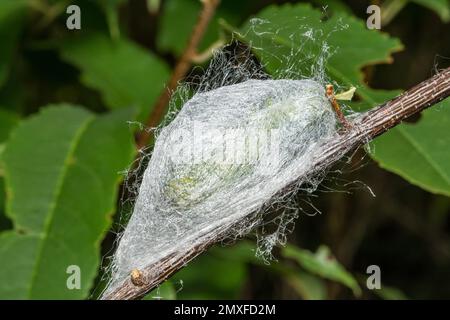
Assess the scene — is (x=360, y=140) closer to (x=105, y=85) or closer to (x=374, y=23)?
(x=374, y=23)

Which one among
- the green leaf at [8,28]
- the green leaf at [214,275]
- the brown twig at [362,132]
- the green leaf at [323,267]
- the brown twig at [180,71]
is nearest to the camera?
the brown twig at [362,132]

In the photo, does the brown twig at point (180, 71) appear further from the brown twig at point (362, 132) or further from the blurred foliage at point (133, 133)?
the brown twig at point (362, 132)

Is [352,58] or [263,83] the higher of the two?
[352,58]

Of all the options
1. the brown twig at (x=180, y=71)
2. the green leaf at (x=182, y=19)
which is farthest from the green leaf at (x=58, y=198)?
the green leaf at (x=182, y=19)

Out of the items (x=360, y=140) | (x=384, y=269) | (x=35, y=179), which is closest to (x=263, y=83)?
(x=360, y=140)

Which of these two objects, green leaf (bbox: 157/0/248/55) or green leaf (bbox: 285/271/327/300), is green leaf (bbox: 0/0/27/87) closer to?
green leaf (bbox: 157/0/248/55)

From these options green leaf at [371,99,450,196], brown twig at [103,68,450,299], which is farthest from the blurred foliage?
brown twig at [103,68,450,299]
